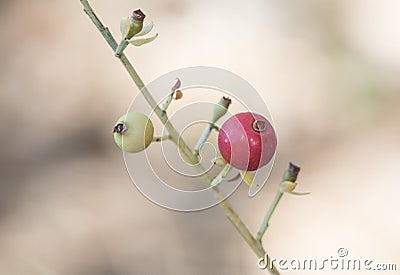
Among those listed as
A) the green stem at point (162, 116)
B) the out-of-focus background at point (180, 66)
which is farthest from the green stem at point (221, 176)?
the out-of-focus background at point (180, 66)

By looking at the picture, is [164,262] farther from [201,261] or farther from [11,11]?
[11,11]

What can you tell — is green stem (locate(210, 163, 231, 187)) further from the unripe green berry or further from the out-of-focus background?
the out-of-focus background

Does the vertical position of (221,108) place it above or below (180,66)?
above

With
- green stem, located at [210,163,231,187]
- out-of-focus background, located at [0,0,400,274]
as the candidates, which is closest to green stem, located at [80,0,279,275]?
green stem, located at [210,163,231,187]

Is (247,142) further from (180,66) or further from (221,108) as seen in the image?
(180,66)

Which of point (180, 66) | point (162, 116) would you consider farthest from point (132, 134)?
point (180, 66)

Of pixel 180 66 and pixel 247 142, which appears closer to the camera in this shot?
pixel 247 142

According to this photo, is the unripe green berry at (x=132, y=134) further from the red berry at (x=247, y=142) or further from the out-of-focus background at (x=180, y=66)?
the out-of-focus background at (x=180, y=66)
